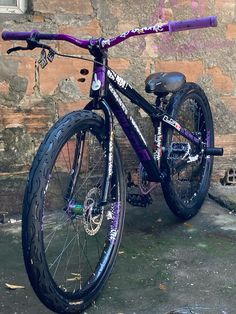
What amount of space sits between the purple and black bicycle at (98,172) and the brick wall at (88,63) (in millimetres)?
356

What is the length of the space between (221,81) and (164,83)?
111 cm

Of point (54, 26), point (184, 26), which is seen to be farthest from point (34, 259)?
point (54, 26)

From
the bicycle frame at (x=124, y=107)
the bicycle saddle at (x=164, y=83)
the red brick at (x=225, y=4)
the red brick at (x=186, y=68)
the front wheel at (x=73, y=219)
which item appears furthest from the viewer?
the red brick at (x=225, y=4)

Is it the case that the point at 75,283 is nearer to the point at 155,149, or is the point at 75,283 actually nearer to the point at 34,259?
the point at 34,259

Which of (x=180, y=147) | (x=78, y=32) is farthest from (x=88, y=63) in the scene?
(x=180, y=147)

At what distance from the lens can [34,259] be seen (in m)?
2.33

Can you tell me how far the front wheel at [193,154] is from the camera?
374 centimetres

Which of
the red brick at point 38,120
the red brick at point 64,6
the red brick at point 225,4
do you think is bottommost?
the red brick at point 38,120

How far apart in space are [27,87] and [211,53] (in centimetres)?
155

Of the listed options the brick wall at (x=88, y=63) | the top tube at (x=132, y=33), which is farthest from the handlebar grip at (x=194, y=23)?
the brick wall at (x=88, y=63)

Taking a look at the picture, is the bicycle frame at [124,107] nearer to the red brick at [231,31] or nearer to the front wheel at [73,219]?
the front wheel at [73,219]

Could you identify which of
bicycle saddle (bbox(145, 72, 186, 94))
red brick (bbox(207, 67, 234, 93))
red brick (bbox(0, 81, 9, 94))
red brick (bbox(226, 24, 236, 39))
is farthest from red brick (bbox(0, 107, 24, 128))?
red brick (bbox(226, 24, 236, 39))

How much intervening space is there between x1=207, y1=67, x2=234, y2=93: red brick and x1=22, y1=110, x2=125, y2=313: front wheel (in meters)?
1.51

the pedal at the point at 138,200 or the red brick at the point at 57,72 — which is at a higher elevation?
the red brick at the point at 57,72
